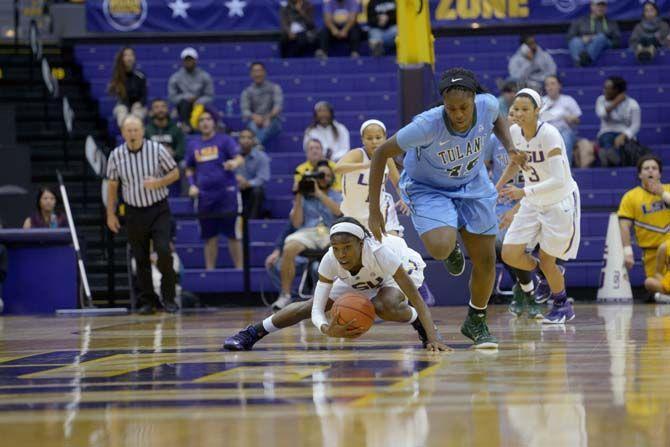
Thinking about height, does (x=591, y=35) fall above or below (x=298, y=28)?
below

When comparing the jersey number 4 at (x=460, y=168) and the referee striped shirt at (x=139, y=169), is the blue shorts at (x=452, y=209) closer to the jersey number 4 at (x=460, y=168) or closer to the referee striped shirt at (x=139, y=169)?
the jersey number 4 at (x=460, y=168)

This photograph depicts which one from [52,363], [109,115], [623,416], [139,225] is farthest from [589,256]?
[623,416]

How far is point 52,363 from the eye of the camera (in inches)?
307

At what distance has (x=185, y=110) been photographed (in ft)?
62.7

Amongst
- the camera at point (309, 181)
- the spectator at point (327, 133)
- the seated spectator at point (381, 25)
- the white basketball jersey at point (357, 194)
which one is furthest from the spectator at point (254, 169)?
the seated spectator at point (381, 25)

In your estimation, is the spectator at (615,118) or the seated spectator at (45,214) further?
the spectator at (615,118)

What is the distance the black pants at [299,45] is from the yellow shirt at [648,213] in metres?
8.42

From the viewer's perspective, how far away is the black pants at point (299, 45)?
21.8 metres

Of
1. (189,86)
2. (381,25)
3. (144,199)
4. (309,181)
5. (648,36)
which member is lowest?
(144,199)

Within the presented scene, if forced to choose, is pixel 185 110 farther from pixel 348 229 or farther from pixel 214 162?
pixel 348 229

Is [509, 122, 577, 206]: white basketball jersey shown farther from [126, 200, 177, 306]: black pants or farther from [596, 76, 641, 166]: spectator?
[596, 76, 641, 166]: spectator

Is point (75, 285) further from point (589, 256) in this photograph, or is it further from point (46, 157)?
point (589, 256)

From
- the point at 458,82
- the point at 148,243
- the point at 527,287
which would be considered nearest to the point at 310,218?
the point at 148,243

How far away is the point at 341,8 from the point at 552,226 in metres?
11.3
